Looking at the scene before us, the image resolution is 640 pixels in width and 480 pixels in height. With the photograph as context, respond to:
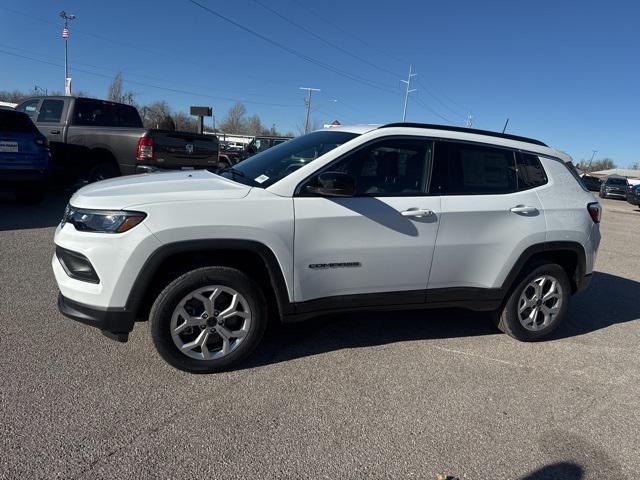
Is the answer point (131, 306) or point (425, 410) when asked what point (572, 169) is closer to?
point (425, 410)

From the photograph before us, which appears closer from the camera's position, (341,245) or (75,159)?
(341,245)

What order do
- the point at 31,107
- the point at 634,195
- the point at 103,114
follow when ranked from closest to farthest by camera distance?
the point at 103,114 < the point at 31,107 < the point at 634,195

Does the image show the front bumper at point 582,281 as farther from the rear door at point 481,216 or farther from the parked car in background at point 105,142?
the parked car in background at point 105,142

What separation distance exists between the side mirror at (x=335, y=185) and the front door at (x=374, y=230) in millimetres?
88

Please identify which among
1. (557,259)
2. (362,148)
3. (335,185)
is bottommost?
(557,259)

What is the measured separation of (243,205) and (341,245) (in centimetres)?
78

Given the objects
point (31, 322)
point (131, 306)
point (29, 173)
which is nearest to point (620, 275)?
point (131, 306)

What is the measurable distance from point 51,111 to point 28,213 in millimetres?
2633

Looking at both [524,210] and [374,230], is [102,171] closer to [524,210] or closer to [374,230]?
[374,230]

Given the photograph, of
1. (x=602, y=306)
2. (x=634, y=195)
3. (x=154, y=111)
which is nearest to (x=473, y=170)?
(x=602, y=306)

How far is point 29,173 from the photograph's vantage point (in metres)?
7.74

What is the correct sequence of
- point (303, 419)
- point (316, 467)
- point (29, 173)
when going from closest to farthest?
1. point (316, 467)
2. point (303, 419)
3. point (29, 173)

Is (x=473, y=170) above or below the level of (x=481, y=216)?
above

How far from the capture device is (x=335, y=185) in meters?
3.20
